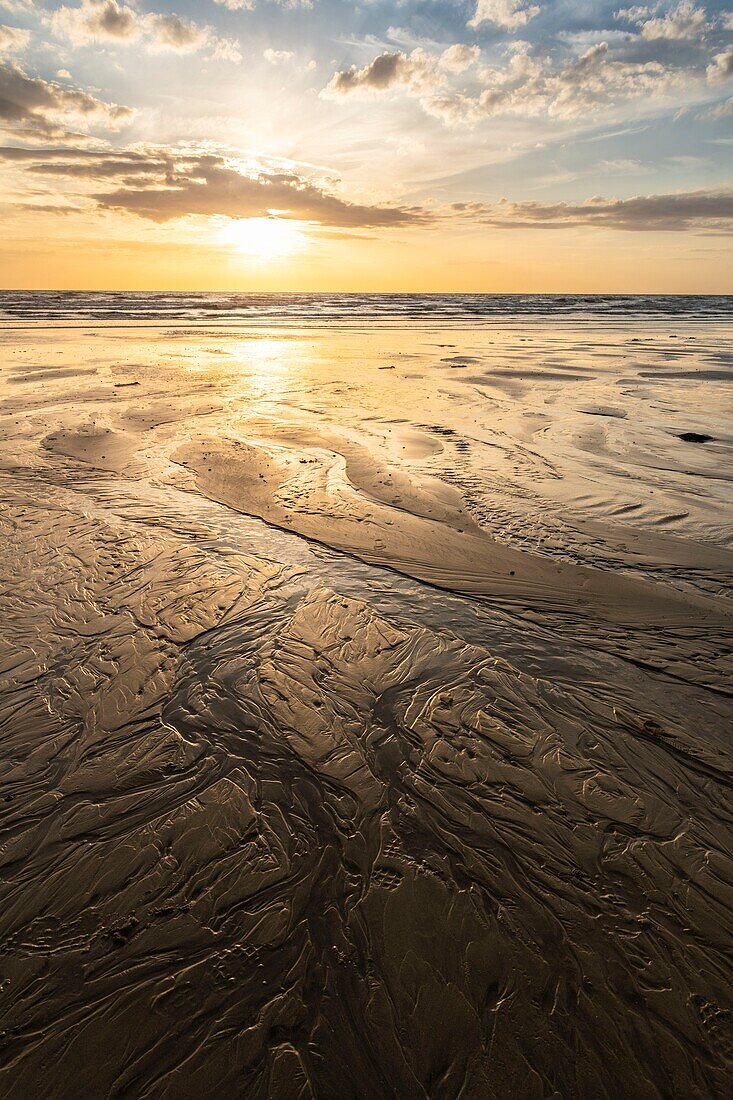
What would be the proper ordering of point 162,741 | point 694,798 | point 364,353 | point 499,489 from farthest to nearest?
point 364,353 < point 499,489 < point 162,741 < point 694,798

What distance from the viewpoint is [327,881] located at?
11.2ft

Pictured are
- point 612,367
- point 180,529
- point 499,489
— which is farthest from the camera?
point 612,367

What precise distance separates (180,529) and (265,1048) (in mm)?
6498

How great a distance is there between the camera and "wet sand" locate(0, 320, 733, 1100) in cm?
271

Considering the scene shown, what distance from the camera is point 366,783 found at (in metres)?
4.09

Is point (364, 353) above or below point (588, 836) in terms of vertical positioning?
above

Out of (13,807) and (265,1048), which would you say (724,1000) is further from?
(13,807)

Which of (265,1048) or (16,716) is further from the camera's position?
(16,716)

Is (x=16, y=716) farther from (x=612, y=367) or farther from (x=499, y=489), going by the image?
(x=612, y=367)

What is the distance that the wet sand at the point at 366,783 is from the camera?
2.71m

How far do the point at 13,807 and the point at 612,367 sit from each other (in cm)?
2392

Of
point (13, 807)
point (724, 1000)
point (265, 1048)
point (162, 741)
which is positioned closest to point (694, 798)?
point (724, 1000)

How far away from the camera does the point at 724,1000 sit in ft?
9.32

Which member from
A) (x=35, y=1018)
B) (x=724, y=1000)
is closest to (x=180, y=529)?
(x=35, y=1018)
